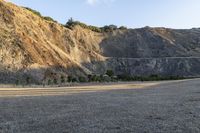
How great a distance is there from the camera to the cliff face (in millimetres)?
61406

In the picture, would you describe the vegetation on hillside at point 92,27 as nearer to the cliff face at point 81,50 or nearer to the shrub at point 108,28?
the shrub at point 108,28

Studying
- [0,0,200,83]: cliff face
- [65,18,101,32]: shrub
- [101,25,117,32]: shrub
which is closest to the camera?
[0,0,200,83]: cliff face

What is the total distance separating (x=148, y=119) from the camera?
48.1 ft

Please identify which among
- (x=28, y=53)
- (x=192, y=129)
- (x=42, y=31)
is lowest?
(x=192, y=129)

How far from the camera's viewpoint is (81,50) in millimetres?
87125

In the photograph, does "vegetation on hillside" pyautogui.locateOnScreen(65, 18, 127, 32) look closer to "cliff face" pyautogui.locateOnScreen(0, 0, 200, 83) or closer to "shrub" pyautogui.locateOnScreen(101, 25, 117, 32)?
"shrub" pyautogui.locateOnScreen(101, 25, 117, 32)

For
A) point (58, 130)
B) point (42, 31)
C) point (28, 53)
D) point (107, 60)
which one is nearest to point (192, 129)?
point (58, 130)

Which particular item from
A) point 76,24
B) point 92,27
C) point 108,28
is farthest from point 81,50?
point 108,28

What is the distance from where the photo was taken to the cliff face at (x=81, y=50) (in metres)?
61.4

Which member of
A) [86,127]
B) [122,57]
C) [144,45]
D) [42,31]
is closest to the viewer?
[86,127]

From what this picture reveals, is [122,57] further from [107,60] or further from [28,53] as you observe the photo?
[28,53]

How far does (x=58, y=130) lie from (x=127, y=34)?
9709cm

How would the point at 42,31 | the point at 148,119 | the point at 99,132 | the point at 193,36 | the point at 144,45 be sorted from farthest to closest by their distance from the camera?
1. the point at 193,36
2. the point at 144,45
3. the point at 42,31
4. the point at 148,119
5. the point at 99,132

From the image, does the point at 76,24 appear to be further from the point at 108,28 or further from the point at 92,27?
the point at 108,28
